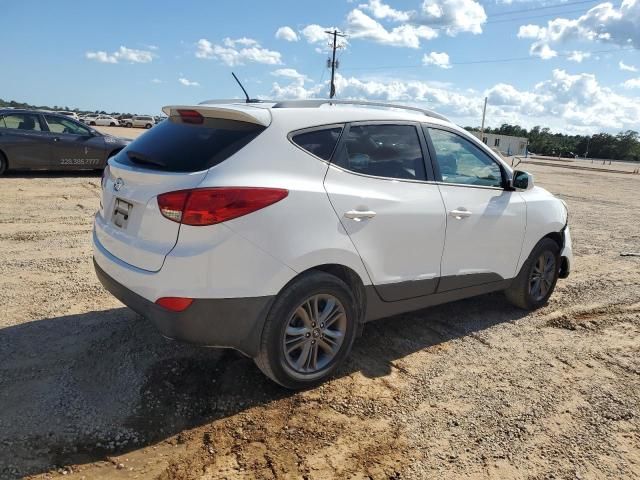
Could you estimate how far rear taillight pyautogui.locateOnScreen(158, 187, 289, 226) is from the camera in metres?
2.79

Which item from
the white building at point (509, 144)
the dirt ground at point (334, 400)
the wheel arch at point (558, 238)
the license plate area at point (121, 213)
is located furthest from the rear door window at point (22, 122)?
the white building at point (509, 144)

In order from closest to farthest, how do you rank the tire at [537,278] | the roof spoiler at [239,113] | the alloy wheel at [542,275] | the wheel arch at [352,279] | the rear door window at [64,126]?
1. the roof spoiler at [239,113]
2. the wheel arch at [352,279]
3. the tire at [537,278]
4. the alloy wheel at [542,275]
5. the rear door window at [64,126]

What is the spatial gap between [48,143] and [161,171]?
1049 cm

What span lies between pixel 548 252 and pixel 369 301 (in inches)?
97.0

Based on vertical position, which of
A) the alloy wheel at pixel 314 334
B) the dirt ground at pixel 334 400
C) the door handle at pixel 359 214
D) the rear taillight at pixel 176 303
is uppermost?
the door handle at pixel 359 214

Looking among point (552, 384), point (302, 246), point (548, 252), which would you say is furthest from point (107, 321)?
point (548, 252)

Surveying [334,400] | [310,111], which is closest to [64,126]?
[310,111]

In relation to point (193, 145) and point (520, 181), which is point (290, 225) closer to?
point (193, 145)

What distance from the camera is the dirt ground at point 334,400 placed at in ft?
8.98

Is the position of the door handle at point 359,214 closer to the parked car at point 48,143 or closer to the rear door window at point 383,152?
the rear door window at point 383,152

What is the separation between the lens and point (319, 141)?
3.31 metres

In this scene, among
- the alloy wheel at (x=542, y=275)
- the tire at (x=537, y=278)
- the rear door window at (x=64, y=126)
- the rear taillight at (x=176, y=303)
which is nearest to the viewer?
the rear taillight at (x=176, y=303)

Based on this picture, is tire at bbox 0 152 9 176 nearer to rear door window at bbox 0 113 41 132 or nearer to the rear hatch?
rear door window at bbox 0 113 41 132

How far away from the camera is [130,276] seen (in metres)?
3.04
